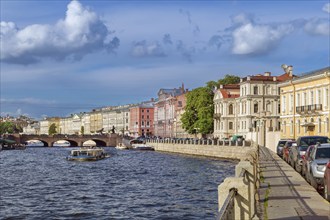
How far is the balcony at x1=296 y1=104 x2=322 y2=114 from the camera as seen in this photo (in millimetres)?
67619

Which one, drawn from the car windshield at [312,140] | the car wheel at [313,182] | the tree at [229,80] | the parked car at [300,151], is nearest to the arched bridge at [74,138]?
the tree at [229,80]

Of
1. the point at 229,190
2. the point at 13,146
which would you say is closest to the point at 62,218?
the point at 229,190

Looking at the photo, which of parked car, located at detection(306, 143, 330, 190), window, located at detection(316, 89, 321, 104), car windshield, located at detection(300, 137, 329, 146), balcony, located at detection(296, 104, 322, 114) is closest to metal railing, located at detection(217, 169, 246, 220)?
parked car, located at detection(306, 143, 330, 190)

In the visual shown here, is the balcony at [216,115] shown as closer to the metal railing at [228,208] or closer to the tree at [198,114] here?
the tree at [198,114]

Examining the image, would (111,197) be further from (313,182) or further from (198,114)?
(198,114)

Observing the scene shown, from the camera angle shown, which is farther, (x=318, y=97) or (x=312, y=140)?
(x=318, y=97)

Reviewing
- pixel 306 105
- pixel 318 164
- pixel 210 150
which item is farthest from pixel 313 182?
pixel 210 150

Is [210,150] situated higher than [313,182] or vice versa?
[313,182]

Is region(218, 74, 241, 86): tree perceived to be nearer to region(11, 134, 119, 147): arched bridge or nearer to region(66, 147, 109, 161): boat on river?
region(66, 147, 109, 161): boat on river

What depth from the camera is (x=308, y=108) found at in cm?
6969

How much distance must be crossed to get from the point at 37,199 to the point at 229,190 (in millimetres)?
25896

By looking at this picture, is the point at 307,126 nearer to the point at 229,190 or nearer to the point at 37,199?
the point at 37,199

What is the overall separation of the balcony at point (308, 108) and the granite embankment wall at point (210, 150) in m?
8.43

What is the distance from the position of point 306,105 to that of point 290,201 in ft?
184
